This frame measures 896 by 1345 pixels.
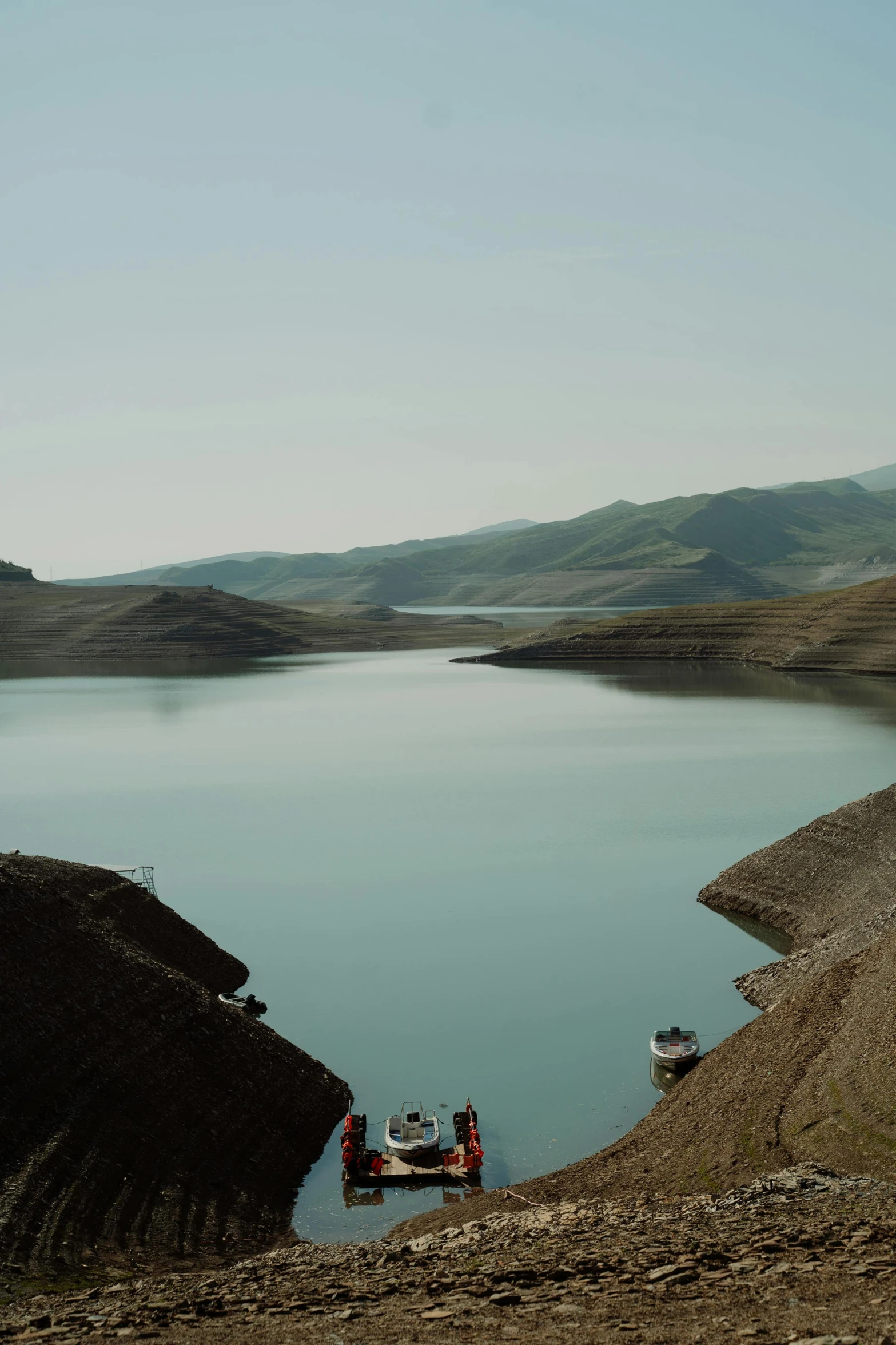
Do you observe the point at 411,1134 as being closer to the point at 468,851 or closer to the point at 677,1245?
the point at 677,1245

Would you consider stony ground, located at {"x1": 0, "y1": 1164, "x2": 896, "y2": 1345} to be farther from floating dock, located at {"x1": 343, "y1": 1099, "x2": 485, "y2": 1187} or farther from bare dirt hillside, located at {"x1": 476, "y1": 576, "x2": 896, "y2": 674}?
bare dirt hillside, located at {"x1": 476, "y1": 576, "x2": 896, "y2": 674}

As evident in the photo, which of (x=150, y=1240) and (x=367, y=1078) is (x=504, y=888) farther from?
(x=150, y=1240)

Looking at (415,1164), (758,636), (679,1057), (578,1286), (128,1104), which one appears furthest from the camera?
(758,636)

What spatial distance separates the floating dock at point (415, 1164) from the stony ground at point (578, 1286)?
4.19 meters

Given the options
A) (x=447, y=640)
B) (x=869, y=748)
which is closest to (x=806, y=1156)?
(x=869, y=748)

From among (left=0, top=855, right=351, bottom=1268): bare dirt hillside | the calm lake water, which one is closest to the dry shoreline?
(left=0, top=855, right=351, bottom=1268): bare dirt hillside

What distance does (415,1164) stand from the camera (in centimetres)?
1930

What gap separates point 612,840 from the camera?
44281mm

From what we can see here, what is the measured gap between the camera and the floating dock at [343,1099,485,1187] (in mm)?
18828

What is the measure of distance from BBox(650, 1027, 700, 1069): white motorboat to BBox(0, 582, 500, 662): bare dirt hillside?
13460 cm

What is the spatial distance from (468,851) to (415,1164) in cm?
2411

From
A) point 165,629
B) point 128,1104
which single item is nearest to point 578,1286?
point 128,1104

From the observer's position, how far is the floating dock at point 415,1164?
1883cm

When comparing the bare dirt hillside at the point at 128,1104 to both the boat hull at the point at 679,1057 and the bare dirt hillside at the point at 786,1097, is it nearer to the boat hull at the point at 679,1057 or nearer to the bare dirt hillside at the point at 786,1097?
the bare dirt hillside at the point at 786,1097
